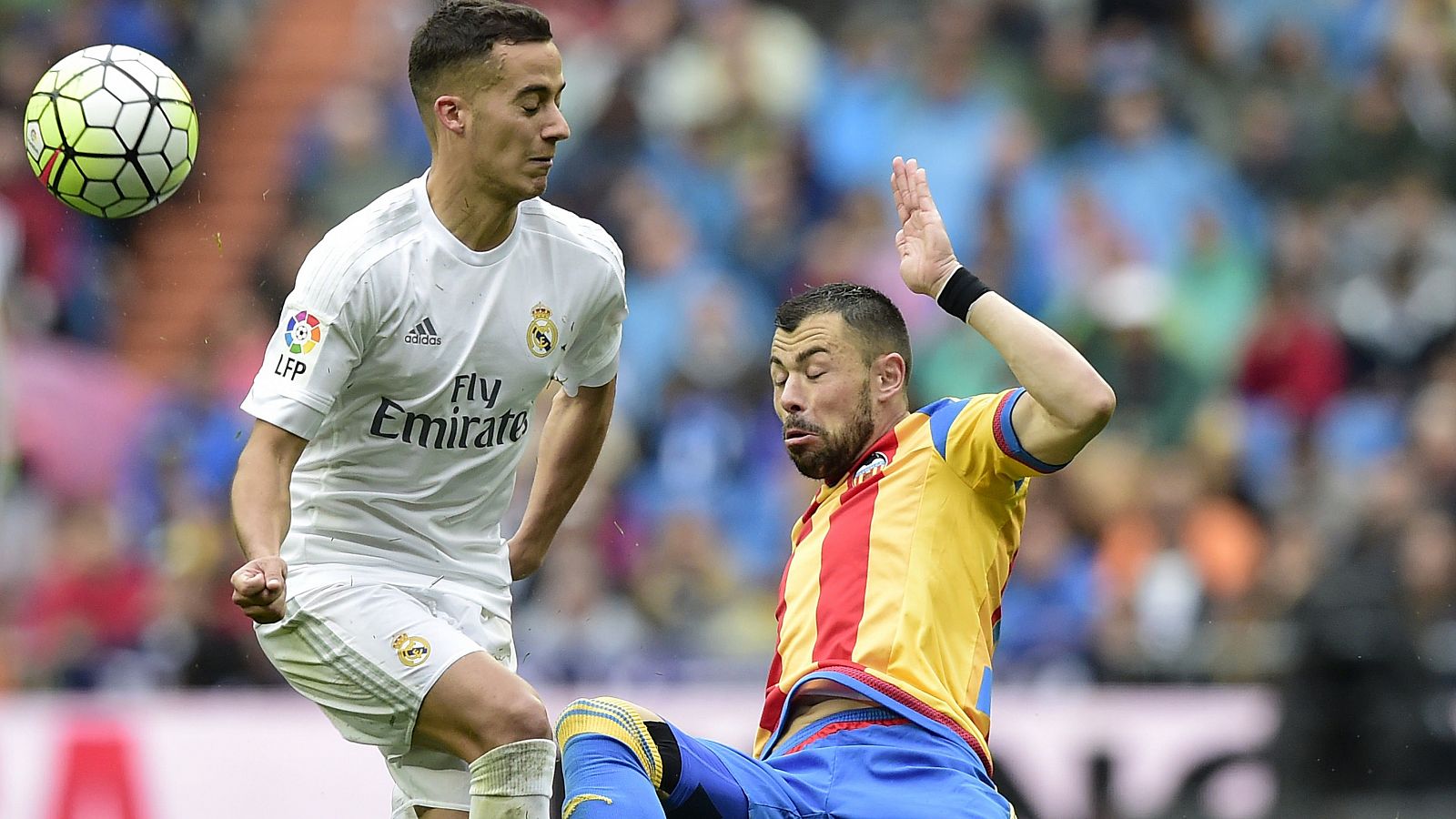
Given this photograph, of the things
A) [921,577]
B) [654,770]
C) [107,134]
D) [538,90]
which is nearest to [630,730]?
[654,770]

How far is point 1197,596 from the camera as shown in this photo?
381 inches

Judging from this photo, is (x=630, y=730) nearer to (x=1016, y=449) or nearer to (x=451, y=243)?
(x=1016, y=449)

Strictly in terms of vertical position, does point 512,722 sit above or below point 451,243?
below

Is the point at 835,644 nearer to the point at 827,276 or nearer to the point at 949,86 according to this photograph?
the point at 827,276

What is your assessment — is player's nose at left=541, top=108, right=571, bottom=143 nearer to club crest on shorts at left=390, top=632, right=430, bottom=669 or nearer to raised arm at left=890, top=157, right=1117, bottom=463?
raised arm at left=890, top=157, right=1117, bottom=463

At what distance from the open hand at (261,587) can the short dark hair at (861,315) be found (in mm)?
1503

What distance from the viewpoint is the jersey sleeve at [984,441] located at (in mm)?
4840

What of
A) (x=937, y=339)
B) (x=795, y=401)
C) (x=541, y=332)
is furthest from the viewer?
(x=937, y=339)

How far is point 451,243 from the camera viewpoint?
204 inches

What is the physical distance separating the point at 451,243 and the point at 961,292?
52.7 inches

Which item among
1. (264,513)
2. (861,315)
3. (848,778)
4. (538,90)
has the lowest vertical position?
(848,778)

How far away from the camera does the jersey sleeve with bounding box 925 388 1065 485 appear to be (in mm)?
4840

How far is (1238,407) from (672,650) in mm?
3589

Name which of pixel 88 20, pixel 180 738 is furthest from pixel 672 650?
pixel 88 20
